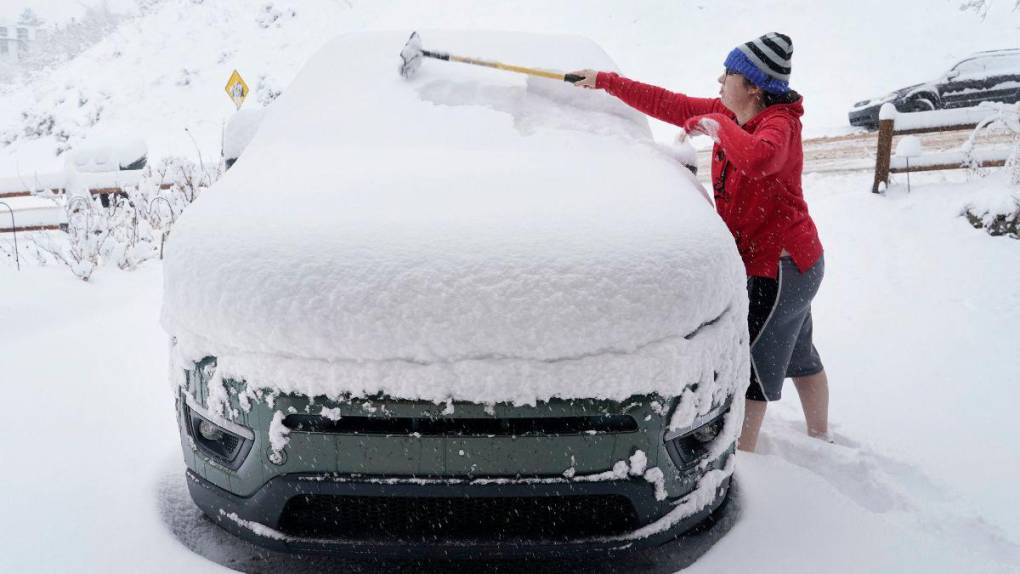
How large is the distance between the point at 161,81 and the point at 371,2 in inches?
307

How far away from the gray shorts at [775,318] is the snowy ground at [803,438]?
288 mm

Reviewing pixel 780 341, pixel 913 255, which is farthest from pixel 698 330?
pixel 913 255

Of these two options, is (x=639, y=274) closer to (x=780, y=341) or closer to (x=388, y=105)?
(x=780, y=341)

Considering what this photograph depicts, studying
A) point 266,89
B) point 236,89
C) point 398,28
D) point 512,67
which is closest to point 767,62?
point 512,67

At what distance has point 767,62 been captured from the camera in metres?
2.52

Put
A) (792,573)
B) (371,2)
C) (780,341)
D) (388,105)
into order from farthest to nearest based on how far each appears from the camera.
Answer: (371,2) → (388,105) → (780,341) → (792,573)

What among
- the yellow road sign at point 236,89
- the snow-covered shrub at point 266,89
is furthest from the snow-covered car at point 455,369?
the snow-covered shrub at point 266,89

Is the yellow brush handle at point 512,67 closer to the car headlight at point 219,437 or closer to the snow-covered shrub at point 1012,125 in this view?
the car headlight at point 219,437

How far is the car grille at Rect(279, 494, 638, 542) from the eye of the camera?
1.81 metres

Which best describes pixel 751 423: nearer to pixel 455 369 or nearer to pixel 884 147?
pixel 455 369

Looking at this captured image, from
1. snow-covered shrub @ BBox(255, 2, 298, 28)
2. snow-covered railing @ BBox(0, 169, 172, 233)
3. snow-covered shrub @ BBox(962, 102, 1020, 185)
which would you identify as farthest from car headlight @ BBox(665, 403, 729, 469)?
snow-covered shrub @ BBox(255, 2, 298, 28)

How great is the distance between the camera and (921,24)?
68.7 feet

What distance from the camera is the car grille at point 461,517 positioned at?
5.92 feet

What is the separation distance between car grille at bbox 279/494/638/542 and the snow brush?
186 centimetres
